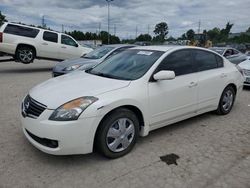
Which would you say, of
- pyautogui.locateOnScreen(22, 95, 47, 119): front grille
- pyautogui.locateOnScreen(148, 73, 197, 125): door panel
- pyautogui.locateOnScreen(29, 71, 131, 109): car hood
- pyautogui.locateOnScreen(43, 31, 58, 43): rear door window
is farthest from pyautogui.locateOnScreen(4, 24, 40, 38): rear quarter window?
pyautogui.locateOnScreen(148, 73, 197, 125): door panel

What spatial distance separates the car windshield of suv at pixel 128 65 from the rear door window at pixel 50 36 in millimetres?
8512

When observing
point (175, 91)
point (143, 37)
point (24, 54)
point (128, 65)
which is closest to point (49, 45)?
point (24, 54)

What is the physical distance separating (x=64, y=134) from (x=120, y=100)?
0.84 metres

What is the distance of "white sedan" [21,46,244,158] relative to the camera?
3189 mm

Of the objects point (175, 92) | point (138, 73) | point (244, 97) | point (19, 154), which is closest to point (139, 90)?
point (138, 73)

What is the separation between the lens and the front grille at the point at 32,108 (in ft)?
10.8

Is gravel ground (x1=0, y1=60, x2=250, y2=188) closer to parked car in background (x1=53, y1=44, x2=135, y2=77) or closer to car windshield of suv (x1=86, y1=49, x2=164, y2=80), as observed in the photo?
car windshield of suv (x1=86, y1=49, x2=164, y2=80)

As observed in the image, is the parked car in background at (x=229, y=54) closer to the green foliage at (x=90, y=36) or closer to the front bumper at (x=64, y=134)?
the front bumper at (x=64, y=134)

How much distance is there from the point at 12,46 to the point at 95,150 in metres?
9.38

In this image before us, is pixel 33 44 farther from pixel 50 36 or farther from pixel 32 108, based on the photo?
Answer: pixel 32 108

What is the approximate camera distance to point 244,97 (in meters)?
7.43

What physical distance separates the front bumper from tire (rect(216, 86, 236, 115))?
3.20 meters

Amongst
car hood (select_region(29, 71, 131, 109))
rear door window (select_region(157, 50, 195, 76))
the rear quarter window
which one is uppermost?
the rear quarter window

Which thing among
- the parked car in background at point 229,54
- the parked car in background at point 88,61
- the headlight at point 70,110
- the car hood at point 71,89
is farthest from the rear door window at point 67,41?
the headlight at point 70,110
